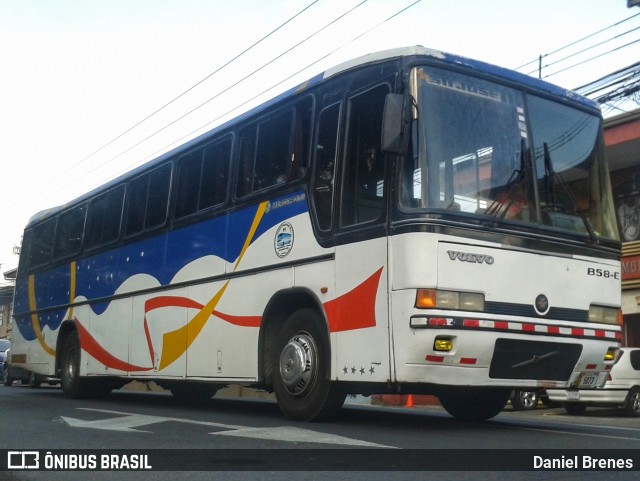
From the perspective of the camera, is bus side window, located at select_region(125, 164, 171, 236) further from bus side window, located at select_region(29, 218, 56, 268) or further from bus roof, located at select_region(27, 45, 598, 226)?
bus side window, located at select_region(29, 218, 56, 268)

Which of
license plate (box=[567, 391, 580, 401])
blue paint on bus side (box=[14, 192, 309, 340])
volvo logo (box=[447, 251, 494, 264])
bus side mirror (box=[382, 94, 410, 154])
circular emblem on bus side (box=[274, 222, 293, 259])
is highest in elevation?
bus side mirror (box=[382, 94, 410, 154])

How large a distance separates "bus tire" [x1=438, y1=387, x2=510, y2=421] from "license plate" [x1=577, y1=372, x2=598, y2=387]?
3.83 ft

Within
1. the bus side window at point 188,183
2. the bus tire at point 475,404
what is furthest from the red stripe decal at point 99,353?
the bus tire at point 475,404

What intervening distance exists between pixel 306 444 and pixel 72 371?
31.6ft

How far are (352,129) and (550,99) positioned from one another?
2093 millimetres

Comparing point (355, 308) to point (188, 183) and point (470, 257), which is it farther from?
point (188, 183)

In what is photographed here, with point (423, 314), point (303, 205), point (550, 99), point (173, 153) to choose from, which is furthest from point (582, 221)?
point (173, 153)

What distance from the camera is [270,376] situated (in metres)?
9.30

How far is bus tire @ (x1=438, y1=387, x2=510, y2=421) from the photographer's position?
949 cm

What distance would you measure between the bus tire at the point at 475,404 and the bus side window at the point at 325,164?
2.54m

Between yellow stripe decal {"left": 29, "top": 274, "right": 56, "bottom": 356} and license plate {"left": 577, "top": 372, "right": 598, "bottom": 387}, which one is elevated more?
yellow stripe decal {"left": 29, "top": 274, "right": 56, "bottom": 356}

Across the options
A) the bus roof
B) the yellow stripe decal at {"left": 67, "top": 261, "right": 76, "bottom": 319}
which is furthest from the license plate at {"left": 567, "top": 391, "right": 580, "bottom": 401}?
the yellow stripe decal at {"left": 67, "top": 261, "right": 76, "bottom": 319}

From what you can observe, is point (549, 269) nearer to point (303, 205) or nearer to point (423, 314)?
point (423, 314)

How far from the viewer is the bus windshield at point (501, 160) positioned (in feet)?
24.8
